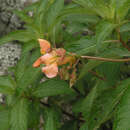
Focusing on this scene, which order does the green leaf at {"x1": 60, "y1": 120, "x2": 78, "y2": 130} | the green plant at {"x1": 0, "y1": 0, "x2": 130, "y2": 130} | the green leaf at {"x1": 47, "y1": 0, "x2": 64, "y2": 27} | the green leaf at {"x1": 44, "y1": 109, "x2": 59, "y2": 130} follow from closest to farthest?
1. the green plant at {"x1": 0, "y1": 0, "x2": 130, "y2": 130}
2. the green leaf at {"x1": 47, "y1": 0, "x2": 64, "y2": 27}
3. the green leaf at {"x1": 44, "y1": 109, "x2": 59, "y2": 130}
4. the green leaf at {"x1": 60, "y1": 120, "x2": 78, "y2": 130}

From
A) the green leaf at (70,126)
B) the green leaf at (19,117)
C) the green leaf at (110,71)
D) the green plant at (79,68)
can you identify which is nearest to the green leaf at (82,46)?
the green plant at (79,68)

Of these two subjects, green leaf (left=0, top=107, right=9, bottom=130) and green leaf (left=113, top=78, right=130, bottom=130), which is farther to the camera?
green leaf (left=0, top=107, right=9, bottom=130)

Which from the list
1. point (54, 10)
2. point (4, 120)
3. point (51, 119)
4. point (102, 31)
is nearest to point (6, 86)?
point (4, 120)

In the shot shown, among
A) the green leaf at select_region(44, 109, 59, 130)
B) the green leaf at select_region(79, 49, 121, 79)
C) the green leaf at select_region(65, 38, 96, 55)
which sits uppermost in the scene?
the green leaf at select_region(65, 38, 96, 55)

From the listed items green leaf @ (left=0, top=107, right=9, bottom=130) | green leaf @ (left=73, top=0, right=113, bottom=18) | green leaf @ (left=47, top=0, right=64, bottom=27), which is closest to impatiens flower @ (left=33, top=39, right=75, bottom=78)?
green leaf @ (left=73, top=0, right=113, bottom=18)

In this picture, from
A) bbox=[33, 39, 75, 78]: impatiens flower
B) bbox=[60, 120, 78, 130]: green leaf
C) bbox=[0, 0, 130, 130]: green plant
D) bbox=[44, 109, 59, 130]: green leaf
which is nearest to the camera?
bbox=[33, 39, 75, 78]: impatiens flower

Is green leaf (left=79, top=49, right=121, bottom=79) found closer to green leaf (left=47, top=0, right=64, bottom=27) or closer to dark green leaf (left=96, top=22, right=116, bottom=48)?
dark green leaf (left=96, top=22, right=116, bottom=48)

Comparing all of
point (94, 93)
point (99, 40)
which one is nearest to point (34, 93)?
point (94, 93)
